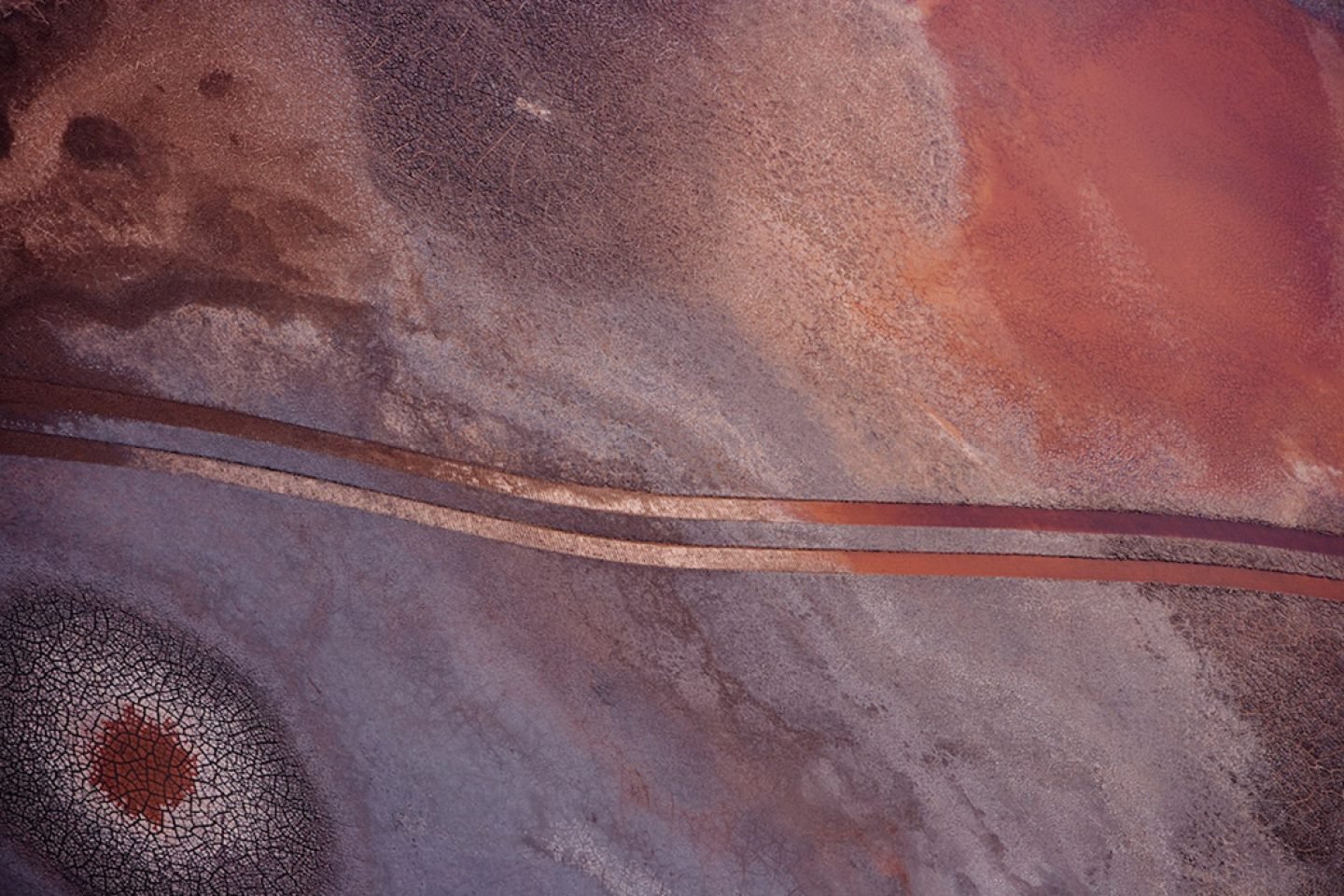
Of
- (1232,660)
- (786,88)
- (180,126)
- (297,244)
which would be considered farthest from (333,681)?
(1232,660)

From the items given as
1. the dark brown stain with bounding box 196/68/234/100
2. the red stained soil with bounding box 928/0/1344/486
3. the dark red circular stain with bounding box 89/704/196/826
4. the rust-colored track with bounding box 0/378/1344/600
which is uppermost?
→ the red stained soil with bounding box 928/0/1344/486

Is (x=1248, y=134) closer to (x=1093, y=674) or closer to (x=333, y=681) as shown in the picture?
(x=1093, y=674)

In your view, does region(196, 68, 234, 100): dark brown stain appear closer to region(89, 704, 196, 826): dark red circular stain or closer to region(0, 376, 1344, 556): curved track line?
region(0, 376, 1344, 556): curved track line

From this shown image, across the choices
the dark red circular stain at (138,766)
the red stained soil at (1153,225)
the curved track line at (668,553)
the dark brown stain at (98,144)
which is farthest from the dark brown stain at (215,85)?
the red stained soil at (1153,225)

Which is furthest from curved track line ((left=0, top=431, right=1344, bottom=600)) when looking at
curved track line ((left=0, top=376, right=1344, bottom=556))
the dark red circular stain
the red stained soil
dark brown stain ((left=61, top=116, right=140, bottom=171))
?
dark brown stain ((left=61, top=116, right=140, bottom=171))

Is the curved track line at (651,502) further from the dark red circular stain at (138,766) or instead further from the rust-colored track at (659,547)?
the dark red circular stain at (138,766)

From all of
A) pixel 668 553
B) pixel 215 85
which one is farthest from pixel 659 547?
pixel 215 85

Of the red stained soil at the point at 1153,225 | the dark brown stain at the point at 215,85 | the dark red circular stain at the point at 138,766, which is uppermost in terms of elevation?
the red stained soil at the point at 1153,225
